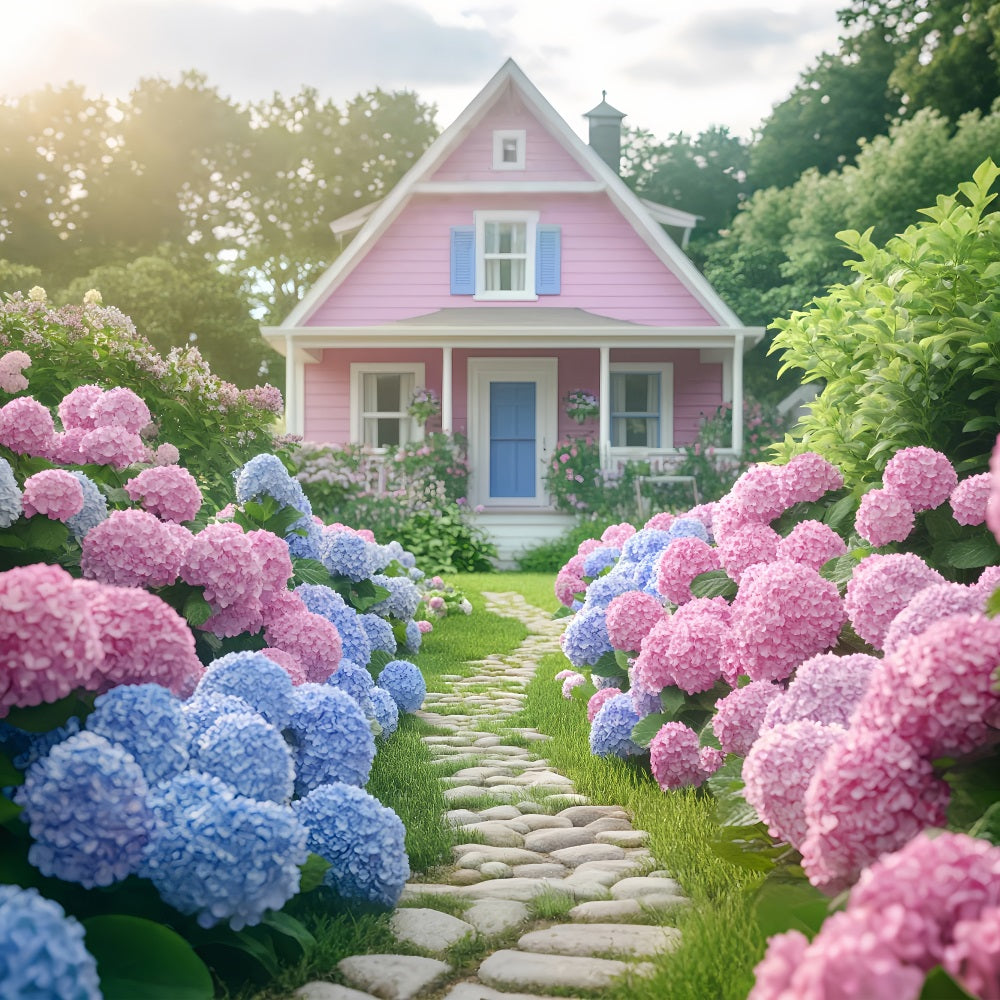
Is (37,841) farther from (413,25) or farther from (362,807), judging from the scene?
(413,25)

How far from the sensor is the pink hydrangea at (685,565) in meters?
3.48

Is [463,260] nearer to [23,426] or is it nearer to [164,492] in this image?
[164,492]

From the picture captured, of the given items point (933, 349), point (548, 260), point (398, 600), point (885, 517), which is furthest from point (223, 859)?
point (548, 260)

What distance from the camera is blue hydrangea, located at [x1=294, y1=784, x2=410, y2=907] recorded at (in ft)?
7.24

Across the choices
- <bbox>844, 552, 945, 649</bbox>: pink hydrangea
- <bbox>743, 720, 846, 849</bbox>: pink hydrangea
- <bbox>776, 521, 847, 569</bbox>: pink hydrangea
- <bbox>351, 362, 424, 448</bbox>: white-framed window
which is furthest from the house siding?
<bbox>743, 720, 846, 849</bbox>: pink hydrangea

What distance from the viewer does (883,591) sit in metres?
2.39

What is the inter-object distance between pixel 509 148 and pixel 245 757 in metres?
14.0

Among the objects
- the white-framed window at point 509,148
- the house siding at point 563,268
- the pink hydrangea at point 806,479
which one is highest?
the white-framed window at point 509,148

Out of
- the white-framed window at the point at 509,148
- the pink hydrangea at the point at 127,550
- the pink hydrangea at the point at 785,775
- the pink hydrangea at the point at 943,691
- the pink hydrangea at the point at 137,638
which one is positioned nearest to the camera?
the pink hydrangea at the point at 943,691

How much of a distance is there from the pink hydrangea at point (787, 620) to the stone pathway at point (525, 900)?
0.62 meters

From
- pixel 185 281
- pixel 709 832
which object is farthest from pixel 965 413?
pixel 185 281

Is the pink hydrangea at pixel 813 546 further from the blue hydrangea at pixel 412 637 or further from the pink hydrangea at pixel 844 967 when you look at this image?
the blue hydrangea at pixel 412 637

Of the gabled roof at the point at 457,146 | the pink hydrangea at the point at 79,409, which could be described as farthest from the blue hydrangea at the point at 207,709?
the gabled roof at the point at 457,146

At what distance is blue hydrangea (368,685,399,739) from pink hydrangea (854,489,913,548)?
6.51 ft
